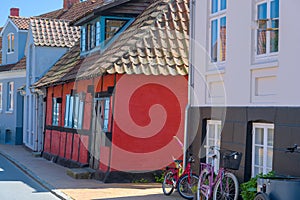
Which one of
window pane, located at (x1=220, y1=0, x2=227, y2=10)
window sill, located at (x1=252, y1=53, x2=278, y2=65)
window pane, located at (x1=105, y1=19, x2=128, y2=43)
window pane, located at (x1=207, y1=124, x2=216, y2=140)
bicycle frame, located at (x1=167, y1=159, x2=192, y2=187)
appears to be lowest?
bicycle frame, located at (x1=167, y1=159, x2=192, y2=187)

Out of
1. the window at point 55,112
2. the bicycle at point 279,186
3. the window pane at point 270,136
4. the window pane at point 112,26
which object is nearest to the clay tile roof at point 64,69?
the window at point 55,112

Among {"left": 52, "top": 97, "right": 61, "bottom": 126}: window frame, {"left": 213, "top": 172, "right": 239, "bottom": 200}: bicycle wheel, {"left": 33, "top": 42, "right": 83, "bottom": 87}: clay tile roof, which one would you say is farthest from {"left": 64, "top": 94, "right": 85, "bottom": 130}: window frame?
{"left": 213, "top": 172, "right": 239, "bottom": 200}: bicycle wheel

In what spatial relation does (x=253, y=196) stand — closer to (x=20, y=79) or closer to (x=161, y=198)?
(x=161, y=198)

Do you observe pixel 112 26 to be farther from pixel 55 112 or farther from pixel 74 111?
pixel 55 112

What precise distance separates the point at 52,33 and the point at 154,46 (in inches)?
483

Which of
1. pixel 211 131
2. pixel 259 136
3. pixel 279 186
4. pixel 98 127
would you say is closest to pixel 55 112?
pixel 98 127

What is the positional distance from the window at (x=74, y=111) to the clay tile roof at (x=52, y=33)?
5.78 meters

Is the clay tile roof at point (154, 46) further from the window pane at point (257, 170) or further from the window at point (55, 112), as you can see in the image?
the window at point (55, 112)

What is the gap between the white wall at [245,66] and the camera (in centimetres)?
982

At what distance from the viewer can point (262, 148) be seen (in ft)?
35.7

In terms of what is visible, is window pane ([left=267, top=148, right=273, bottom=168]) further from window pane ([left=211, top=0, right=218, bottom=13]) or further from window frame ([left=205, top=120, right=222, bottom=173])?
window pane ([left=211, top=0, right=218, bottom=13])

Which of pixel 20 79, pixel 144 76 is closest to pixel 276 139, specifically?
pixel 144 76

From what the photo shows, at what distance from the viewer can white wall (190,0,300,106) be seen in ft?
32.2

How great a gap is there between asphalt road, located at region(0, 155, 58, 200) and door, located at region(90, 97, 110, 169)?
2049mm
